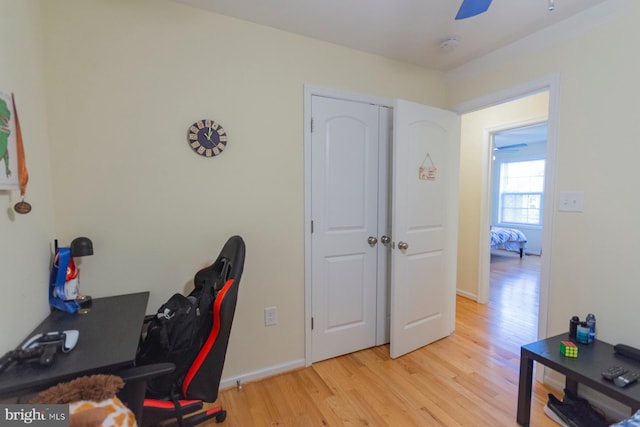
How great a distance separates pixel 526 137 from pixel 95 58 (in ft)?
22.1

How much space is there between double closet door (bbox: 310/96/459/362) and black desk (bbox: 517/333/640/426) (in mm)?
880

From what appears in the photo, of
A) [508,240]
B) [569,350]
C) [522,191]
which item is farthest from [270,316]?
[522,191]

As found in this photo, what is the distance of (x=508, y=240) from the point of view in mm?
5938

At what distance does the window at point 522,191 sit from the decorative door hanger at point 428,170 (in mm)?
5234

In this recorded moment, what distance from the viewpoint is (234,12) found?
184 cm

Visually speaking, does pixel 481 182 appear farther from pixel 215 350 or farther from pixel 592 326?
pixel 215 350

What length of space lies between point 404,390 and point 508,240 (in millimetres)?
5118

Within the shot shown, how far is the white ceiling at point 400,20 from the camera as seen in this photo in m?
1.74

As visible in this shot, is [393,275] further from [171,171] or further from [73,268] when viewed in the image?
[73,268]

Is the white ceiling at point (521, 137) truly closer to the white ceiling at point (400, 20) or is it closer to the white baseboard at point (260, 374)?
the white ceiling at point (400, 20)

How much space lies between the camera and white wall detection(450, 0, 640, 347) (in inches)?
65.1

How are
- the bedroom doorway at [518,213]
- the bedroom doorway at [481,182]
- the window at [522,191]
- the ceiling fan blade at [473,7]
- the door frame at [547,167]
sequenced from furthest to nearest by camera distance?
the window at [522,191] → the bedroom doorway at [518,213] → the bedroom doorway at [481,182] → the door frame at [547,167] → the ceiling fan blade at [473,7]

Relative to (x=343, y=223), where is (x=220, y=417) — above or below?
below

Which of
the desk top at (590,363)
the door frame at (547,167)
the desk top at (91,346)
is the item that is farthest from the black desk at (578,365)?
the desk top at (91,346)
